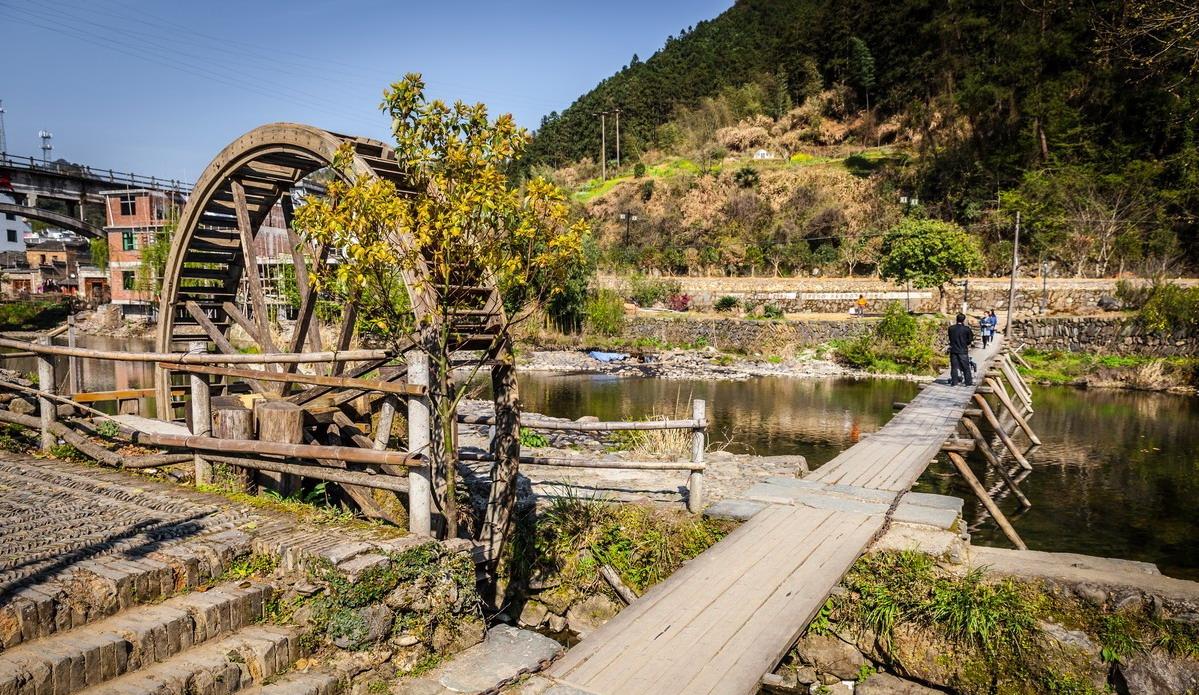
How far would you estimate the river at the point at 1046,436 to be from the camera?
9727 mm

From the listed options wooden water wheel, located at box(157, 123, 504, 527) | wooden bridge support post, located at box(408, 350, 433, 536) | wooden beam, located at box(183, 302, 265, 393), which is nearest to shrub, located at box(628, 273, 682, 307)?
wooden water wheel, located at box(157, 123, 504, 527)

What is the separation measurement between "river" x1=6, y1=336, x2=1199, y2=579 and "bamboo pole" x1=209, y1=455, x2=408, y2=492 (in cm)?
630

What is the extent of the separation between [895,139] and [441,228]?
64536 mm

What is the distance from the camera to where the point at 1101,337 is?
84.1ft

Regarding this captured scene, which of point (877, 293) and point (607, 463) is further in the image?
point (877, 293)

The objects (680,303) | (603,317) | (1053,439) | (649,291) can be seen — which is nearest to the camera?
(1053,439)

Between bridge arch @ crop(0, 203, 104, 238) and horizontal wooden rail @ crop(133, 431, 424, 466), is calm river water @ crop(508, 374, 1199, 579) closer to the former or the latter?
horizontal wooden rail @ crop(133, 431, 424, 466)

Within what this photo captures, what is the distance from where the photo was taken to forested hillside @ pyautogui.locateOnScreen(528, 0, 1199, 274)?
32.4 m

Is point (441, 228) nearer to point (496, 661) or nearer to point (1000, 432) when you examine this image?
point (496, 661)

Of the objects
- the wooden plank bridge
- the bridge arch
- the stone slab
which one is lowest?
the stone slab

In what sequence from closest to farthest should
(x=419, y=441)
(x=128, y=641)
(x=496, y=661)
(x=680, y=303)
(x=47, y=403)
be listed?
(x=128, y=641), (x=496, y=661), (x=419, y=441), (x=47, y=403), (x=680, y=303)

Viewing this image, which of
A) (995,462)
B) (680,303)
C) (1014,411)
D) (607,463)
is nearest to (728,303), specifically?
(680,303)

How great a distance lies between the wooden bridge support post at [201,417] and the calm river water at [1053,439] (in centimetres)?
915

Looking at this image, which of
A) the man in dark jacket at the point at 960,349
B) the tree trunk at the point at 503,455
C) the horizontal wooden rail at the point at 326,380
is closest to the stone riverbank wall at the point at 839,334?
the man in dark jacket at the point at 960,349
